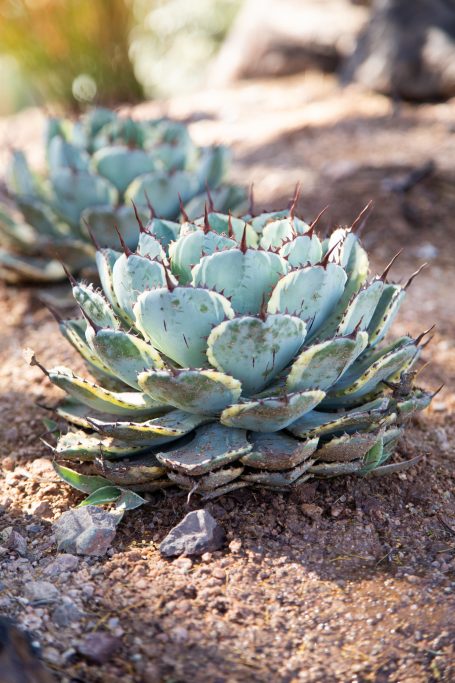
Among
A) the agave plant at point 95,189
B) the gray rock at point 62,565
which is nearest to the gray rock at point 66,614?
the gray rock at point 62,565

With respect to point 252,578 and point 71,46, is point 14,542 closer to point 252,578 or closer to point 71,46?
point 252,578

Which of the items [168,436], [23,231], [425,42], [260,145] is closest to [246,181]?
[260,145]

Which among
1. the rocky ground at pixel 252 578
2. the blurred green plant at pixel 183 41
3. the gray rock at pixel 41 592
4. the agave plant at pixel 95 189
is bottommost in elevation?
the blurred green plant at pixel 183 41

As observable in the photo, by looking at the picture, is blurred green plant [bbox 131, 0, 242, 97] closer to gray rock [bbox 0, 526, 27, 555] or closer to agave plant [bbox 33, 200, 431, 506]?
agave plant [bbox 33, 200, 431, 506]

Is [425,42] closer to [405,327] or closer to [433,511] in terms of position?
[405,327]

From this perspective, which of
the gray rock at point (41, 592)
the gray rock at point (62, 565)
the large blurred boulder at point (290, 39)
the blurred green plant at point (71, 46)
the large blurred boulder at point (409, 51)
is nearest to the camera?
the gray rock at point (41, 592)

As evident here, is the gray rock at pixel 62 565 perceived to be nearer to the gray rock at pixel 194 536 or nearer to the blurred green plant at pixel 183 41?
the gray rock at pixel 194 536
